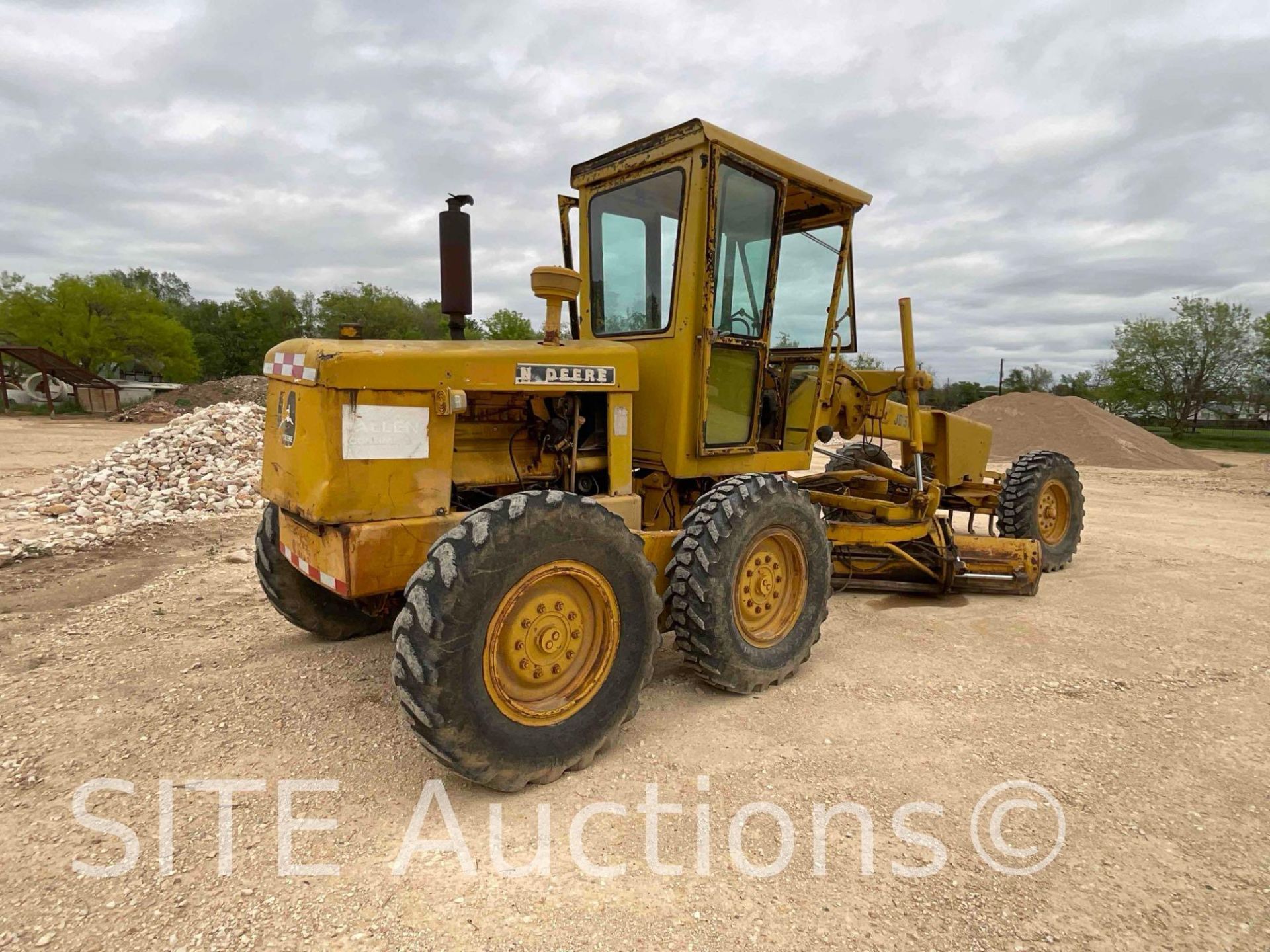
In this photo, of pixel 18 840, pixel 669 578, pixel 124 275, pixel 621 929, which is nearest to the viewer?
pixel 621 929

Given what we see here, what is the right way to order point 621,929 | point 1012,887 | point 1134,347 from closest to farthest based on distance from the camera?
point 621,929, point 1012,887, point 1134,347

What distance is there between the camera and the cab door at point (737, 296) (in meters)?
3.85

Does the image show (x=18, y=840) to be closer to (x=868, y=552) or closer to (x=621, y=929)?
(x=621, y=929)

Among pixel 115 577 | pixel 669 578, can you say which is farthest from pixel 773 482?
pixel 115 577

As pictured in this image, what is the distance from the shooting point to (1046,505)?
6.71 m

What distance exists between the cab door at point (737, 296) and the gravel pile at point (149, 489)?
519cm

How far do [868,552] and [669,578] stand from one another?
2757 millimetres

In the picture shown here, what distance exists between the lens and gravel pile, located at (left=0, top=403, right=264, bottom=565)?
7430 mm

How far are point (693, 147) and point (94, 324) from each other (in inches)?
1677

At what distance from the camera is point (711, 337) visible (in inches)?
152

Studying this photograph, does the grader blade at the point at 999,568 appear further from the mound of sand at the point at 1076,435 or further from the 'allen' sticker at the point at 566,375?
the mound of sand at the point at 1076,435

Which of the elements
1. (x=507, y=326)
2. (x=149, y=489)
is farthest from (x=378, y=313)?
(x=149, y=489)

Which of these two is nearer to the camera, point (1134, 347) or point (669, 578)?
point (669, 578)

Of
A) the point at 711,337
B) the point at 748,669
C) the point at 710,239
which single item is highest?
the point at 710,239
